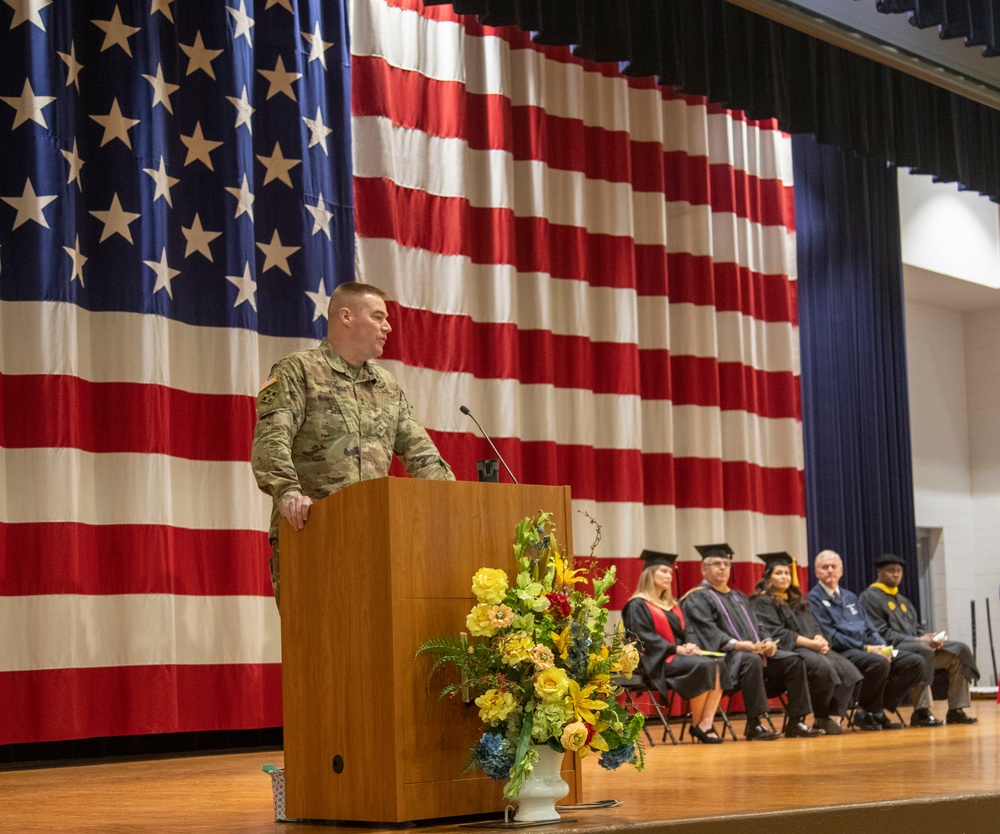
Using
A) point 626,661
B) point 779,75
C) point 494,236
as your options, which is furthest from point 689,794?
point 494,236

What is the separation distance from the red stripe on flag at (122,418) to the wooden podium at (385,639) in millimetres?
3425

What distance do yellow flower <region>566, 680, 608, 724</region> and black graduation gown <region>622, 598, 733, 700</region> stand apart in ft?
14.5

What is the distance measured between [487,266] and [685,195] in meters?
2.15

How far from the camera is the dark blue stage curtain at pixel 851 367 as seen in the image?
11.5 meters

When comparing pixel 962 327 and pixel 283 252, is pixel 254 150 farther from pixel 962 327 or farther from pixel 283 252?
pixel 962 327

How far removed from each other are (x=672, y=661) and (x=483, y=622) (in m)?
4.81

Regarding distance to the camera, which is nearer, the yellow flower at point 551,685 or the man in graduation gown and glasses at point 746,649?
the yellow flower at point 551,685

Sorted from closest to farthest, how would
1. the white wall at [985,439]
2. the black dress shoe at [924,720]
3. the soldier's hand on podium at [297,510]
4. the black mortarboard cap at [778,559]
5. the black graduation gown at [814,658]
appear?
the soldier's hand on podium at [297,510] < the black graduation gown at [814,658] < the black dress shoe at [924,720] < the black mortarboard cap at [778,559] < the white wall at [985,439]

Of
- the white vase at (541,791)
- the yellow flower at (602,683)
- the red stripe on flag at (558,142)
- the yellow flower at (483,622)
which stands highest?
the red stripe on flag at (558,142)

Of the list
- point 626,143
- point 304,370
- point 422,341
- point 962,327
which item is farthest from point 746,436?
point 304,370

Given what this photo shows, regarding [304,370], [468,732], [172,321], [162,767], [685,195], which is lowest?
[162,767]

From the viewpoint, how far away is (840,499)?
11492mm

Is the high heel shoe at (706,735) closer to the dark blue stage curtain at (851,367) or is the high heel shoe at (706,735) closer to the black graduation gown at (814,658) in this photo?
the black graduation gown at (814,658)

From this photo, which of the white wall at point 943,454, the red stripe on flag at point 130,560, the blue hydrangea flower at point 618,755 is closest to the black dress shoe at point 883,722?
the red stripe on flag at point 130,560
